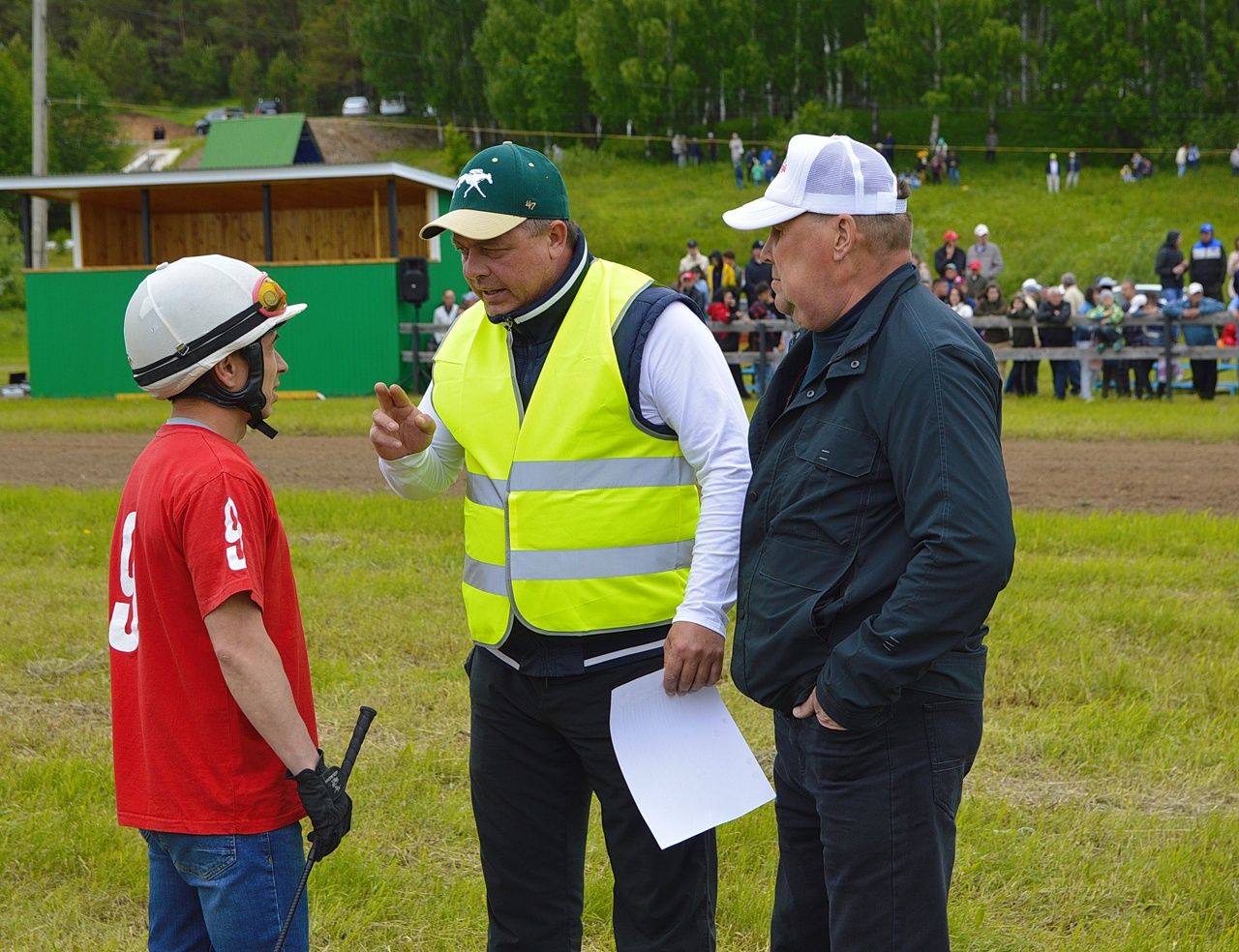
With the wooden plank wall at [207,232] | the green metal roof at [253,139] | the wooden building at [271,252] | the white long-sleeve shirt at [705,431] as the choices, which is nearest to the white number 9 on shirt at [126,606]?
the white long-sleeve shirt at [705,431]

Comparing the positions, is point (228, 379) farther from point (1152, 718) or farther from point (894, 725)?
point (1152, 718)

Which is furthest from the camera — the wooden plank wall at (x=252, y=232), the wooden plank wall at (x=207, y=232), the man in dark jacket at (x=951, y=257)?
the wooden plank wall at (x=207, y=232)

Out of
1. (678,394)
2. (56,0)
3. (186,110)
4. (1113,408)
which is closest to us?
(678,394)

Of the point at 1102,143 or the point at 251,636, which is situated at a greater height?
the point at 1102,143

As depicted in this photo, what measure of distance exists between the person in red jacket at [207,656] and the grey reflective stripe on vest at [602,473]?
684mm

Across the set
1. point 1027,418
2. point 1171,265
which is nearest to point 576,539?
point 1027,418

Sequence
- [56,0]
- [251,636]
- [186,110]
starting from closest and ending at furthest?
1. [251,636]
2. [186,110]
3. [56,0]

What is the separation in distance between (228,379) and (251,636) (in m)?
0.55

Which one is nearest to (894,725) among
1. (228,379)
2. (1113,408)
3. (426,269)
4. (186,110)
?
(228,379)

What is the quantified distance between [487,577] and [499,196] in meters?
0.93

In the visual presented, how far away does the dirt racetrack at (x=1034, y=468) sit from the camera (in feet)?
35.5

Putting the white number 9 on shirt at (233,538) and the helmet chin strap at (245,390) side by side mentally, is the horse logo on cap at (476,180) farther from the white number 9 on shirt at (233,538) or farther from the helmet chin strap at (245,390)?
the white number 9 on shirt at (233,538)

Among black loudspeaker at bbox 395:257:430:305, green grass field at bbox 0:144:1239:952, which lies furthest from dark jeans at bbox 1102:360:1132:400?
black loudspeaker at bbox 395:257:430:305

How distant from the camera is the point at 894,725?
2730 millimetres
